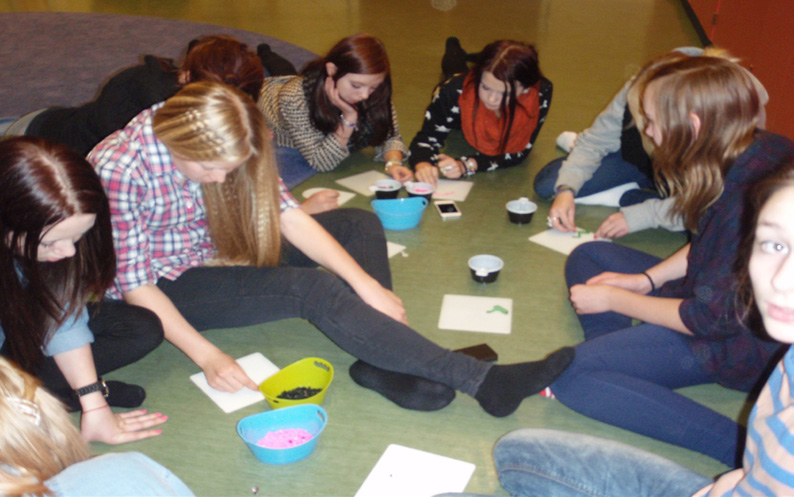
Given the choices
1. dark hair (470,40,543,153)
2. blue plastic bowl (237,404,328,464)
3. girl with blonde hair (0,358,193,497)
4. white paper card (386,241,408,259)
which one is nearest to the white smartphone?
white paper card (386,241,408,259)

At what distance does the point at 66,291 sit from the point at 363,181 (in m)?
1.76

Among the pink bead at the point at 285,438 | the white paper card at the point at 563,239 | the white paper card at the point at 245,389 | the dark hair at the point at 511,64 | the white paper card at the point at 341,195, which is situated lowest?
the white paper card at the point at 245,389

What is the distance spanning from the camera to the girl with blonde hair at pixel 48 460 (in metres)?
0.85

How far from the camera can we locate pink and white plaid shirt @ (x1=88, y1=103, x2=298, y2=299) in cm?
175

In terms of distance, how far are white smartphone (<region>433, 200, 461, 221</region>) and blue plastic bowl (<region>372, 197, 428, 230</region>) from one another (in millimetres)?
127

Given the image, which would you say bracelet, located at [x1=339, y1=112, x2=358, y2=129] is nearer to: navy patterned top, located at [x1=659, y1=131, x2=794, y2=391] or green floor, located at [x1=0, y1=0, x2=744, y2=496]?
green floor, located at [x1=0, y1=0, x2=744, y2=496]

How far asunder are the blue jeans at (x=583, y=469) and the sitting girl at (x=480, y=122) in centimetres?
186

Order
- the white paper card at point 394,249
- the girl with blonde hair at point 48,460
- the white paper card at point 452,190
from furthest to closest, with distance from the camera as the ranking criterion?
1. the white paper card at point 452,190
2. the white paper card at point 394,249
3. the girl with blonde hair at point 48,460

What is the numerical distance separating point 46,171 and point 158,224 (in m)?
0.50

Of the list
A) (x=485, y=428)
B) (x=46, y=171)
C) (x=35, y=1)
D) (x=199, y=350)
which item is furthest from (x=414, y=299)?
(x=35, y=1)

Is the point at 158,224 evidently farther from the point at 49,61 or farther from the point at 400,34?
the point at 400,34

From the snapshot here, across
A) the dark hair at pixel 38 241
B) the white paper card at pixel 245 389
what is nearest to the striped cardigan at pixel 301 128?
the white paper card at pixel 245 389

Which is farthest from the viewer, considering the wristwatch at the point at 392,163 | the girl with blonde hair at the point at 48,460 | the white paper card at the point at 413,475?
the wristwatch at the point at 392,163

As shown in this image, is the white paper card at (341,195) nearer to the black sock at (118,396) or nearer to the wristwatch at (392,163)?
the wristwatch at (392,163)
